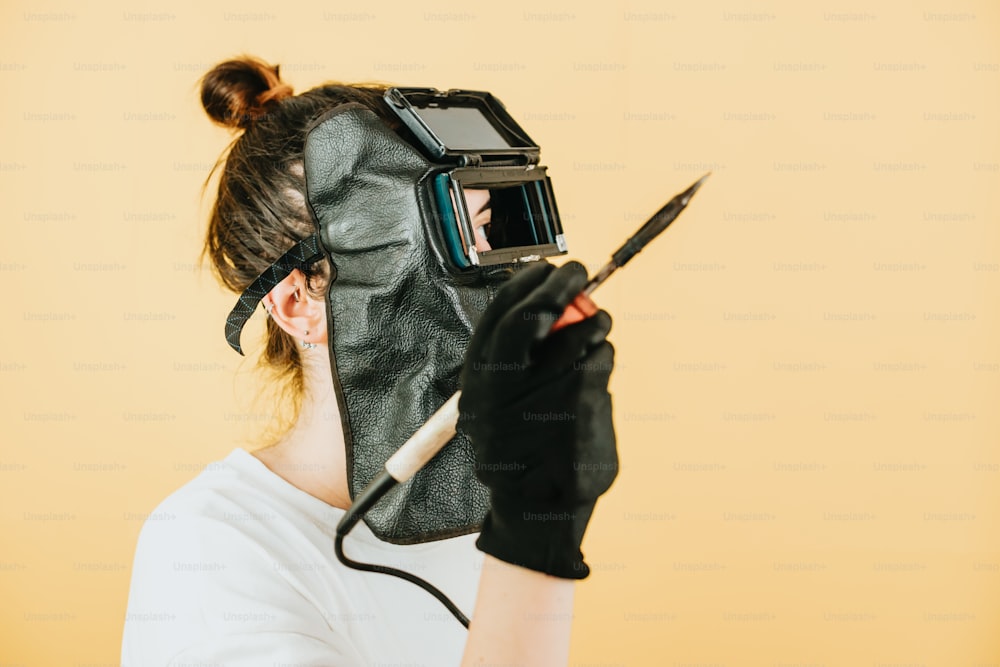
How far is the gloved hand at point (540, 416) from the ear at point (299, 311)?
461 mm

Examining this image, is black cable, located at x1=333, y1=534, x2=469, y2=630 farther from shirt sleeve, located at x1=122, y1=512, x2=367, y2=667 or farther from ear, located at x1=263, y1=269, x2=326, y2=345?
ear, located at x1=263, y1=269, x2=326, y2=345

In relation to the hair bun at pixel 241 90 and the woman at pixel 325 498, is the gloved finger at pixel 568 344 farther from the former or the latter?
the hair bun at pixel 241 90

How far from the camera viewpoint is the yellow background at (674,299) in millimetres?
1914

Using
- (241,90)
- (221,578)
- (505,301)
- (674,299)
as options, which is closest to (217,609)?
(221,578)

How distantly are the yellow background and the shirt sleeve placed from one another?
0.79 metres

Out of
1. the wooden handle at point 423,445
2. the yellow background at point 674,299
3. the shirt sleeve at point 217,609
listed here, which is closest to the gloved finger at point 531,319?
the wooden handle at point 423,445

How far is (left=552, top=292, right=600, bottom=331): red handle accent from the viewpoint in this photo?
2.66 feet

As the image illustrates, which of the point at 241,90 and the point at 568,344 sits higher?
the point at 241,90

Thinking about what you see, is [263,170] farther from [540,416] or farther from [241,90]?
[540,416]

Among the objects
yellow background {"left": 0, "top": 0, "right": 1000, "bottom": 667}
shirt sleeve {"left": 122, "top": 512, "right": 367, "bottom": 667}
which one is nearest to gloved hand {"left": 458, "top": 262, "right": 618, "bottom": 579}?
shirt sleeve {"left": 122, "top": 512, "right": 367, "bottom": 667}

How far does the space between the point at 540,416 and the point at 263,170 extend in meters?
0.70

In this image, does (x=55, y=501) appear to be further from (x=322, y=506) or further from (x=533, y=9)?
(x=533, y=9)

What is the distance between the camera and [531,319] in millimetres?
772

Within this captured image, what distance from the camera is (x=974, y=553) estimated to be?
219cm
